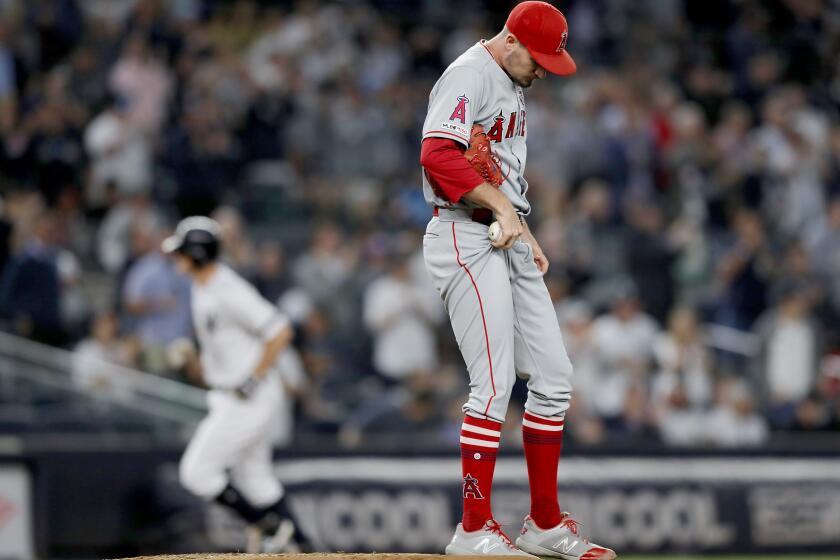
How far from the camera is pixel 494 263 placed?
21.4ft

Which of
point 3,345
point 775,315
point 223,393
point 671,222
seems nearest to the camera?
point 223,393

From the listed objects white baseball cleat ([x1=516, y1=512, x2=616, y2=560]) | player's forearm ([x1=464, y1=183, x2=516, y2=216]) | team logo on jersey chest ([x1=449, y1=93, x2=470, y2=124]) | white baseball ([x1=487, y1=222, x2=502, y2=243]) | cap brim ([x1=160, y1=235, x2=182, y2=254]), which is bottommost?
white baseball cleat ([x1=516, y1=512, x2=616, y2=560])

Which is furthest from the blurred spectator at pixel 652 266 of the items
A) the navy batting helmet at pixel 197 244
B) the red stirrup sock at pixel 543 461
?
the red stirrup sock at pixel 543 461

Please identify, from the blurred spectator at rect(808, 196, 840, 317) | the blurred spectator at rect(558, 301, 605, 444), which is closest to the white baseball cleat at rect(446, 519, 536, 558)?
the blurred spectator at rect(558, 301, 605, 444)

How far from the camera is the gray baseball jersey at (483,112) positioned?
6344mm

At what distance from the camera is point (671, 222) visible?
53.5 ft

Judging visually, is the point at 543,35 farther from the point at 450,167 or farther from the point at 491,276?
the point at 491,276

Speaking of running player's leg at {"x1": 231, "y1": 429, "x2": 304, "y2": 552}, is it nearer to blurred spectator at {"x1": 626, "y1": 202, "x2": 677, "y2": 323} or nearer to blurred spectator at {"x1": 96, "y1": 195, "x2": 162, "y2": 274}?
blurred spectator at {"x1": 96, "y1": 195, "x2": 162, "y2": 274}

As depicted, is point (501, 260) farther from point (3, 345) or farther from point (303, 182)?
point (303, 182)

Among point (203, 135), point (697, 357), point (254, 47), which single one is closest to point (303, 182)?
point (203, 135)

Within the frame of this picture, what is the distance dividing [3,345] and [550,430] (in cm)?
708

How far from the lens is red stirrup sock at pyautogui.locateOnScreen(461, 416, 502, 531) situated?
650cm

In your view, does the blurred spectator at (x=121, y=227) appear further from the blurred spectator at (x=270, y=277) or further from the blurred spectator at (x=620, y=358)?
the blurred spectator at (x=620, y=358)

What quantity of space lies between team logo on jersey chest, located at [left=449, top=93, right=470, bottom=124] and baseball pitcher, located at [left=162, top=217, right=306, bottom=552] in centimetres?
426
